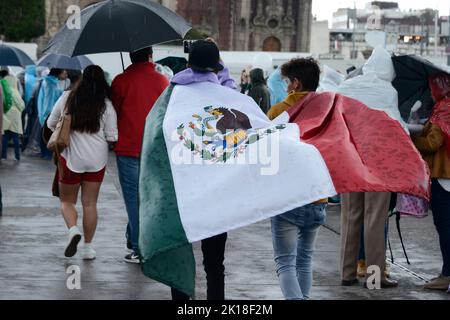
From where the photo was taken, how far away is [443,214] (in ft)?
31.9

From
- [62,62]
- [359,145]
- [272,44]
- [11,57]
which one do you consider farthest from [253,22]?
[359,145]

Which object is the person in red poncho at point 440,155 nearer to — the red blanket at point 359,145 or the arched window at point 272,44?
the red blanket at point 359,145

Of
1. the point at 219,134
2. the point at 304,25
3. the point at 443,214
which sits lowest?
the point at 304,25

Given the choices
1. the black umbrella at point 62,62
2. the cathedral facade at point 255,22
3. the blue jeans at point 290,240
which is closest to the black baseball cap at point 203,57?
the blue jeans at point 290,240

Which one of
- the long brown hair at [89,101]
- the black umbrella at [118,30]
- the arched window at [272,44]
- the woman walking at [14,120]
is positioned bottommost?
the arched window at [272,44]

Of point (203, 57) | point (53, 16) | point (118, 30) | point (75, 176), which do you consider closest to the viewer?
point (203, 57)

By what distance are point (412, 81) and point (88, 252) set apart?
→ 3.17m

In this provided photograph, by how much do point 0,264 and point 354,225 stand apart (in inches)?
117

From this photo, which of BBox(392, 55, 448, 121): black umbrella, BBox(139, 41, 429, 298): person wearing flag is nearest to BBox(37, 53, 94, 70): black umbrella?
BBox(392, 55, 448, 121): black umbrella

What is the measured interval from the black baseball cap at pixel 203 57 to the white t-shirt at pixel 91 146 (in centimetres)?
260

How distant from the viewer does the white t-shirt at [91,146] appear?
10.2 metres

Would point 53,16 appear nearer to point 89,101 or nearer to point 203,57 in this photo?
point 89,101

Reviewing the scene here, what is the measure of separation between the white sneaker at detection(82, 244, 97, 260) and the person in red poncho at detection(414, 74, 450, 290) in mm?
2927

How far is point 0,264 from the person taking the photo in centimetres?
1023
